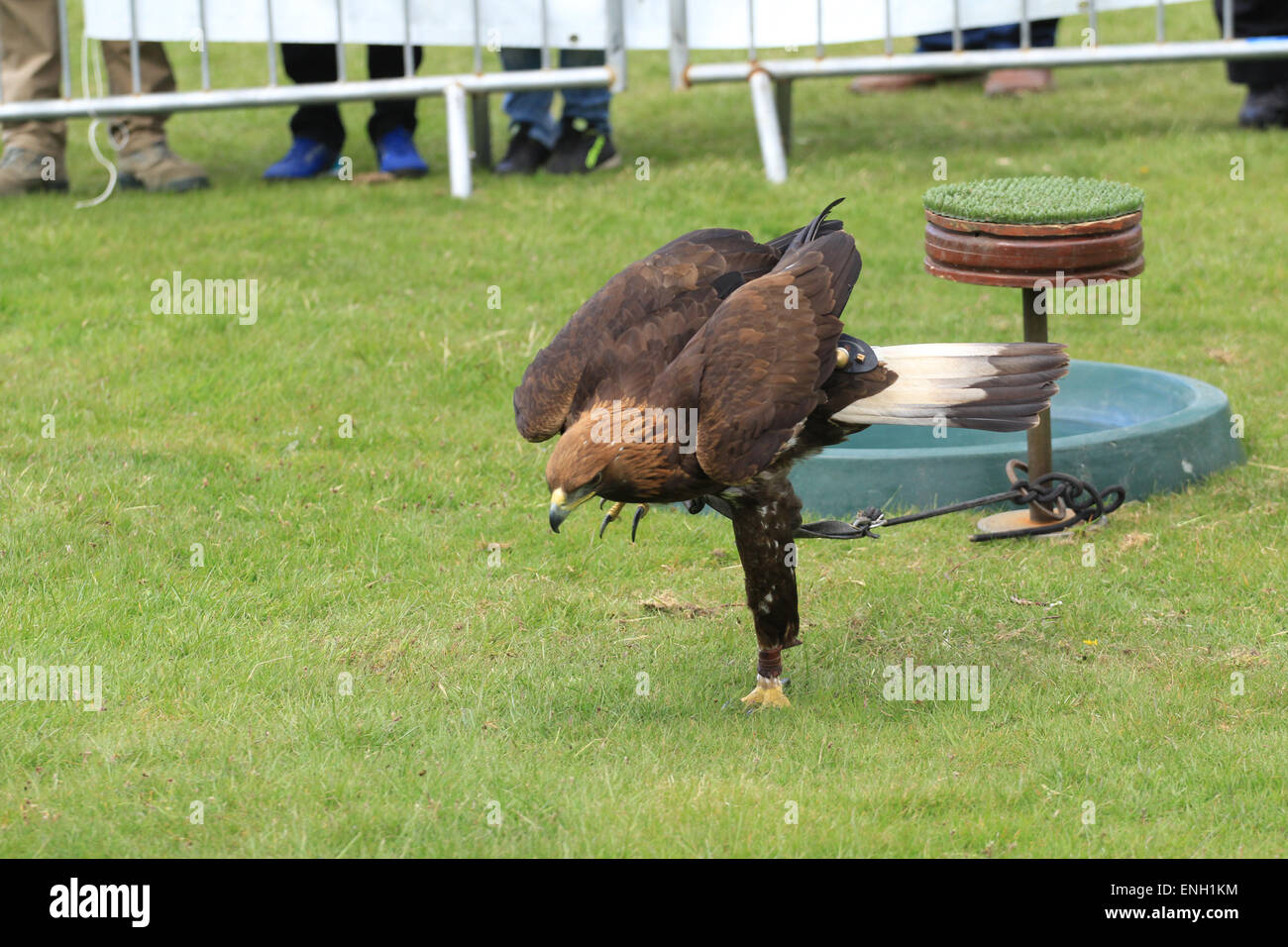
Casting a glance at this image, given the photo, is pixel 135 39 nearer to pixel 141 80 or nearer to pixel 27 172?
pixel 141 80

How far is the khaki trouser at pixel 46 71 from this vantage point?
9.63m

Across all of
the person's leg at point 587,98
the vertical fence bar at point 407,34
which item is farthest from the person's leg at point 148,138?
the person's leg at point 587,98

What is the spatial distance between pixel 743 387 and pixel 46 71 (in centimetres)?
720

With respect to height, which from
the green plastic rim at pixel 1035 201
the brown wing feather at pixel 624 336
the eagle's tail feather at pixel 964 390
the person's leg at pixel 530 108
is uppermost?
the person's leg at pixel 530 108

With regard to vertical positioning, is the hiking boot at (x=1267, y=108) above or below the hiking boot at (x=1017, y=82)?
below

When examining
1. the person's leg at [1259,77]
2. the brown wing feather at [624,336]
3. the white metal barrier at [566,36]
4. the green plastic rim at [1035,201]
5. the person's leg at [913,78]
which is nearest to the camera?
the brown wing feather at [624,336]

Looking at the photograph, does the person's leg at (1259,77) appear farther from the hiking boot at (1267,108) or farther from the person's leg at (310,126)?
the person's leg at (310,126)

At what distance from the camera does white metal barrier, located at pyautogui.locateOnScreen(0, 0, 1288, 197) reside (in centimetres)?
939

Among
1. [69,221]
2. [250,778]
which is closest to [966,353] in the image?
[250,778]

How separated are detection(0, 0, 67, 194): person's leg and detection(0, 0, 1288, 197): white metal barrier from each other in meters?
0.17

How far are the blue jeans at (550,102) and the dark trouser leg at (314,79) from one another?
1179 mm

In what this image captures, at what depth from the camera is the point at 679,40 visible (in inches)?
386

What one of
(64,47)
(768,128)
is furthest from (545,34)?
(64,47)

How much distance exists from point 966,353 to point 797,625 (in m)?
0.95
